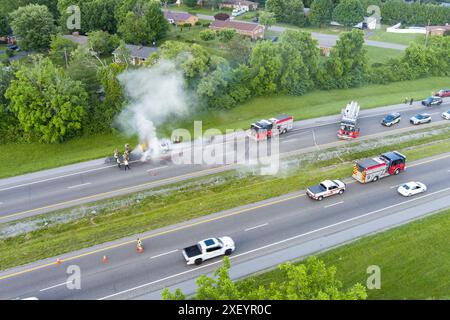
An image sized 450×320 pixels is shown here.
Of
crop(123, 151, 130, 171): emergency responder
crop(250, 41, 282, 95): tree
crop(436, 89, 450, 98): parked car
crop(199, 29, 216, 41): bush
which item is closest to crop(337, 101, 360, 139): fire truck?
crop(250, 41, 282, 95): tree

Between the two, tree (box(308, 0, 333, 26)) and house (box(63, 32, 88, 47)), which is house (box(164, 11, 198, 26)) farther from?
tree (box(308, 0, 333, 26))

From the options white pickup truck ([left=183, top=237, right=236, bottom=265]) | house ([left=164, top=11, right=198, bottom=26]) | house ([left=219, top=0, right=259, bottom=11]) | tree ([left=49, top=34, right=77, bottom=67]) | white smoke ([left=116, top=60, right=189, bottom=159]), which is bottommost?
white pickup truck ([left=183, top=237, right=236, bottom=265])

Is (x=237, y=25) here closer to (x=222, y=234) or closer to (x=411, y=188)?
(x=411, y=188)

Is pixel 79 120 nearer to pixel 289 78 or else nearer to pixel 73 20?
pixel 289 78

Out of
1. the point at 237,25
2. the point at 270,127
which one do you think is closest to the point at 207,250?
the point at 270,127

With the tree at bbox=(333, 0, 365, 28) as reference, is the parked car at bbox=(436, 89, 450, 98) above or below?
below

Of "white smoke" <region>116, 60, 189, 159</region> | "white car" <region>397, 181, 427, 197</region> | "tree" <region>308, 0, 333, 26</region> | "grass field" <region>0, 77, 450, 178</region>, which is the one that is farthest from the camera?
"tree" <region>308, 0, 333, 26</region>
